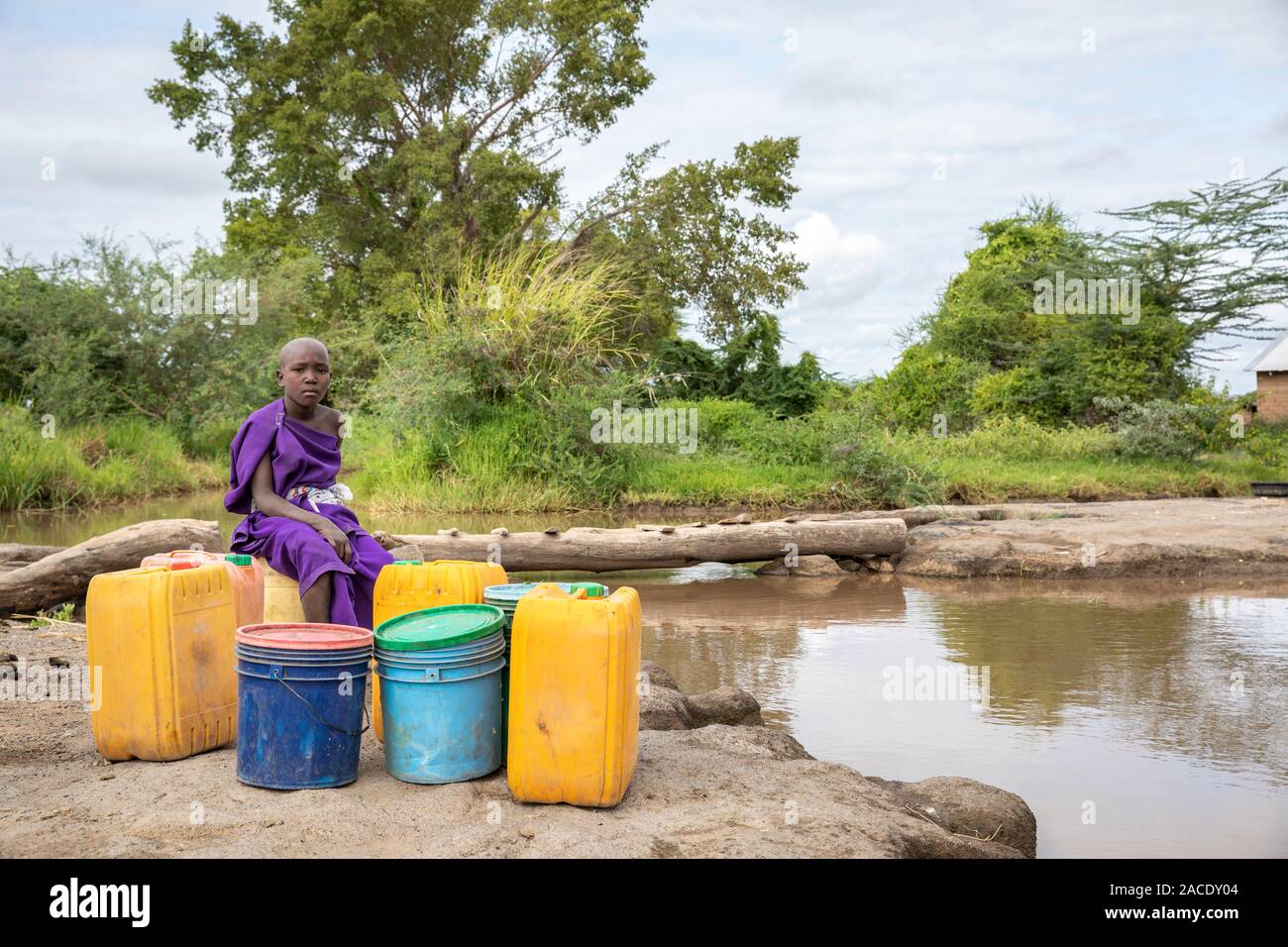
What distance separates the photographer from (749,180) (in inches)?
918

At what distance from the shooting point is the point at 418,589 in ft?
14.2

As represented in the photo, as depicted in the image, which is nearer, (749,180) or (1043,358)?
(1043,358)

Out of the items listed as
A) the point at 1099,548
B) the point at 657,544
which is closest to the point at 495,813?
the point at 657,544

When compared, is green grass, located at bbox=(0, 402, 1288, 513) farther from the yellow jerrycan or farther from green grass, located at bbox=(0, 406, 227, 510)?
the yellow jerrycan

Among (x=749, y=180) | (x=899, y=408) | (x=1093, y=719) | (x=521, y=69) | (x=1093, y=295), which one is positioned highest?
(x=521, y=69)

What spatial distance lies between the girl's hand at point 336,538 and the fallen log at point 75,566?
369 cm

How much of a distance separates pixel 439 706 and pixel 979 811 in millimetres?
1976

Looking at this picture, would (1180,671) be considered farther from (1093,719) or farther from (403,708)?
(403,708)

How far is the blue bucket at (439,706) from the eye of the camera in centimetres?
368

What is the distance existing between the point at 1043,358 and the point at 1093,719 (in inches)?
653

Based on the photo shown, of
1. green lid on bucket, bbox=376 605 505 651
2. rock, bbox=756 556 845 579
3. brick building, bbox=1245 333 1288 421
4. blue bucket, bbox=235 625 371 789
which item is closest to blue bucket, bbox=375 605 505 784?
green lid on bucket, bbox=376 605 505 651

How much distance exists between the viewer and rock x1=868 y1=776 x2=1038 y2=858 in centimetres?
395
